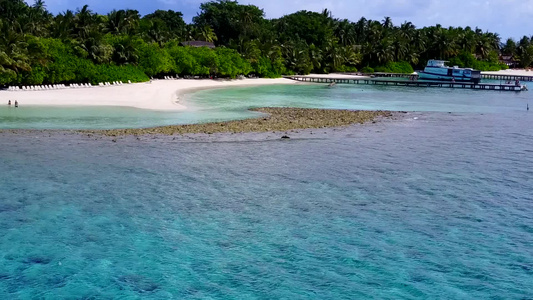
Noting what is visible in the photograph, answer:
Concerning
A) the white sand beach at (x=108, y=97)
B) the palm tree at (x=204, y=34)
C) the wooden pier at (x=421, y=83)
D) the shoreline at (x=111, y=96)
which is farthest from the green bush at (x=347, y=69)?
the white sand beach at (x=108, y=97)

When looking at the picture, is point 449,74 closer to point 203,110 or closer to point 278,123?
point 203,110

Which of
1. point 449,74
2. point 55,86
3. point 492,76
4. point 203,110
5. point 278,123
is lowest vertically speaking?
point 278,123

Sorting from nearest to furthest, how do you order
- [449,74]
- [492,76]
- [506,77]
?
[449,74]
[506,77]
[492,76]

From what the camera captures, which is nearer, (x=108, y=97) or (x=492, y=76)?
(x=108, y=97)

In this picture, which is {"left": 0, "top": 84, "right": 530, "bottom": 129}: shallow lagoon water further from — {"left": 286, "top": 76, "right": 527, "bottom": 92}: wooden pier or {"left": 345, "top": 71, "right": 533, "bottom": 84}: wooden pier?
{"left": 345, "top": 71, "right": 533, "bottom": 84}: wooden pier

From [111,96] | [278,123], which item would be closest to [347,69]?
[111,96]

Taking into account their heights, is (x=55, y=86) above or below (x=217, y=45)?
below
